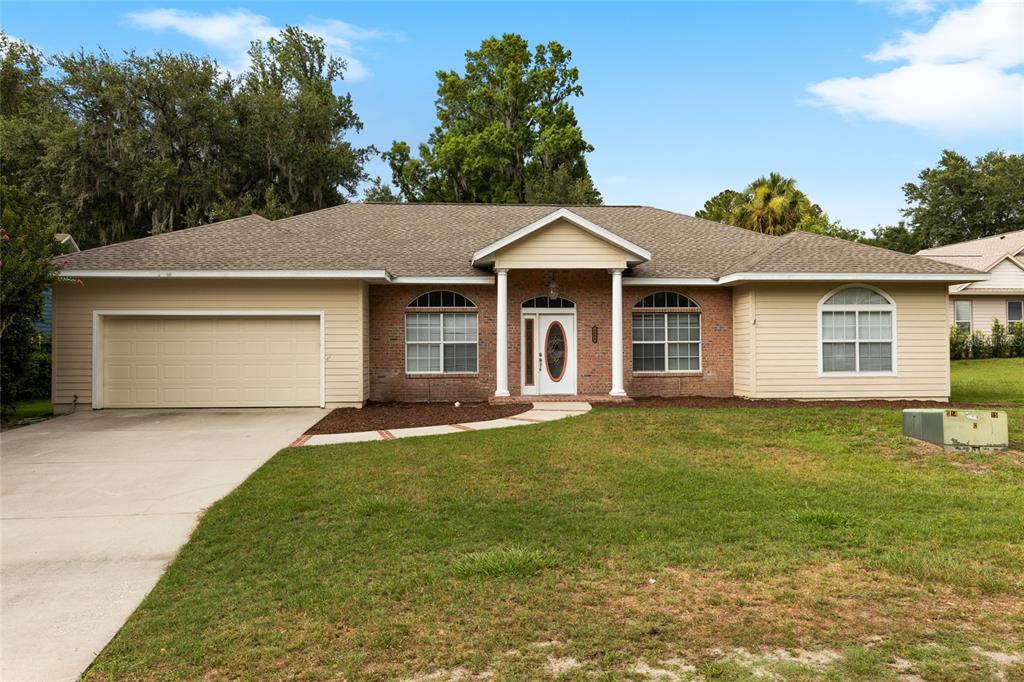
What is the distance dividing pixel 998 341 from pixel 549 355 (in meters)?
23.1

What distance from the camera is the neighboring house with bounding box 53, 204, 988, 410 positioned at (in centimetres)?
1376

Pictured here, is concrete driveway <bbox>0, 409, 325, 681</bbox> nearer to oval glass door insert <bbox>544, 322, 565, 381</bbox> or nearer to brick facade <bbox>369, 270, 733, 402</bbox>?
brick facade <bbox>369, 270, 733, 402</bbox>

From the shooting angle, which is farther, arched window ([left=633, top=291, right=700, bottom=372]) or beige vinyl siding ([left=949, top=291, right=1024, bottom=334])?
beige vinyl siding ([left=949, top=291, right=1024, bottom=334])

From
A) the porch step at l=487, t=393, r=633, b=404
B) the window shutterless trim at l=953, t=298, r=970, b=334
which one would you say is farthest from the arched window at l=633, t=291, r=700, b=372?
the window shutterless trim at l=953, t=298, r=970, b=334

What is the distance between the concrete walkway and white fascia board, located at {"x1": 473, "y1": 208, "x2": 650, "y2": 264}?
3.62 metres

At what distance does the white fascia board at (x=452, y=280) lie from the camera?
47.5 ft

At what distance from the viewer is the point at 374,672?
3.05m

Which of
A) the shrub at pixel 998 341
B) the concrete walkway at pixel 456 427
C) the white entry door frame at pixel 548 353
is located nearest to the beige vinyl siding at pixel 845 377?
the white entry door frame at pixel 548 353

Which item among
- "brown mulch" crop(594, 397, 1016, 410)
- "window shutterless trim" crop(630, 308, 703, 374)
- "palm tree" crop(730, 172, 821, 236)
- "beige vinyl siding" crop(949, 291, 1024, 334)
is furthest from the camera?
"palm tree" crop(730, 172, 821, 236)

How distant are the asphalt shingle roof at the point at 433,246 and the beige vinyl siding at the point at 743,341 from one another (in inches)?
30.8

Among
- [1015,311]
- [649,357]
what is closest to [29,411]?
[649,357]

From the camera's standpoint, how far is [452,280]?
1465 centimetres

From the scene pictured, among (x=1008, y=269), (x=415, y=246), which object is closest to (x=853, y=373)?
(x=415, y=246)

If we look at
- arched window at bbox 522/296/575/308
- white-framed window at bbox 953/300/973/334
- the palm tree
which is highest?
the palm tree
